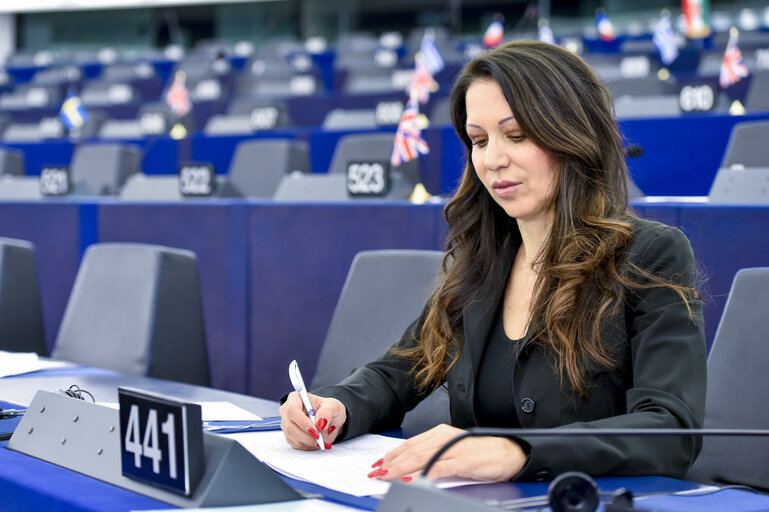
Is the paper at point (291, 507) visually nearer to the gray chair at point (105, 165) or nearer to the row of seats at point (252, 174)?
the row of seats at point (252, 174)

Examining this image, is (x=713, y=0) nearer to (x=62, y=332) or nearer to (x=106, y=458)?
(x=62, y=332)

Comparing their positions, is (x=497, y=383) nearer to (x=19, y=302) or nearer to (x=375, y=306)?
(x=375, y=306)

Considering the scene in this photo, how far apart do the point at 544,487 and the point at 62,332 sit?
177 centimetres

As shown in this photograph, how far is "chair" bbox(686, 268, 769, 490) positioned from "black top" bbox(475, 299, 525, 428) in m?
0.42

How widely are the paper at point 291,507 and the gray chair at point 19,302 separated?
2004 millimetres

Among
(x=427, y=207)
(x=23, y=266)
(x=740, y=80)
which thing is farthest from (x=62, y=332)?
(x=740, y=80)

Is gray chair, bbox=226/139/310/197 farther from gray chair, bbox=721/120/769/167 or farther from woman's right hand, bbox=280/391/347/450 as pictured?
woman's right hand, bbox=280/391/347/450

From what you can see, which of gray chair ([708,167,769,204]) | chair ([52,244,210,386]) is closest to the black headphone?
chair ([52,244,210,386])

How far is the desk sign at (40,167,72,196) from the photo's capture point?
4.31 m

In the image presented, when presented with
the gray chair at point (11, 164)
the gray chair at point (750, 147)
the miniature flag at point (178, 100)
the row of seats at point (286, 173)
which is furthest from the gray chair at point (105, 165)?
the gray chair at point (750, 147)

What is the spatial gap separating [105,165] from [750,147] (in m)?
3.98

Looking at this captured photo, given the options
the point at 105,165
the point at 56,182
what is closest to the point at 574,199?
the point at 56,182

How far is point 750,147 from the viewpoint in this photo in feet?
11.9

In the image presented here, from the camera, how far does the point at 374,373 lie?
163 centimetres
